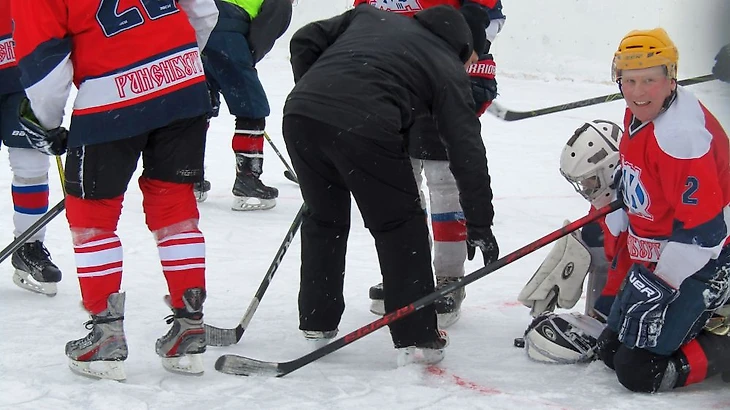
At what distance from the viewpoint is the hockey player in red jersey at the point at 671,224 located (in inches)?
94.0

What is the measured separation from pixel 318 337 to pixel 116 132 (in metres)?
0.84

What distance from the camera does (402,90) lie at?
2.51 metres

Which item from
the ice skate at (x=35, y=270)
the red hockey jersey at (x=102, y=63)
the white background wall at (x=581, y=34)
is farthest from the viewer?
the white background wall at (x=581, y=34)

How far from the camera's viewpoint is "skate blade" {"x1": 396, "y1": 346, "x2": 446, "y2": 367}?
2686 mm

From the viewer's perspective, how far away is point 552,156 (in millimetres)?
6125

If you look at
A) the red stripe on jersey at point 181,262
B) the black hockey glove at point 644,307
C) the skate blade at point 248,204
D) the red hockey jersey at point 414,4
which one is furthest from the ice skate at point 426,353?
the skate blade at point 248,204

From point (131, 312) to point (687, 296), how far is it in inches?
67.6

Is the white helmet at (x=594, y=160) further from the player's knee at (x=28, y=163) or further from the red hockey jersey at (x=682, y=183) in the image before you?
the player's knee at (x=28, y=163)

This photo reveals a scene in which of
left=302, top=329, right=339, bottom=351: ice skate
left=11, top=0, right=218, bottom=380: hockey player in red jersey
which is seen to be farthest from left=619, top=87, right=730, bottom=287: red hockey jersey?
left=11, top=0, right=218, bottom=380: hockey player in red jersey

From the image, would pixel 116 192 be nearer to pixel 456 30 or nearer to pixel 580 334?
pixel 456 30

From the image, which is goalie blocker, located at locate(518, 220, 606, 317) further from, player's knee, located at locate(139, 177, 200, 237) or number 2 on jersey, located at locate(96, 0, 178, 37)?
number 2 on jersey, located at locate(96, 0, 178, 37)

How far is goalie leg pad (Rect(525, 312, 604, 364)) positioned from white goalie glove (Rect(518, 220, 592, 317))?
11 cm

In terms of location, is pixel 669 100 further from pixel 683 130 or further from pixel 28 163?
pixel 28 163

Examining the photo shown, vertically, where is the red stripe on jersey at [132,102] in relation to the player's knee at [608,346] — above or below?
above
